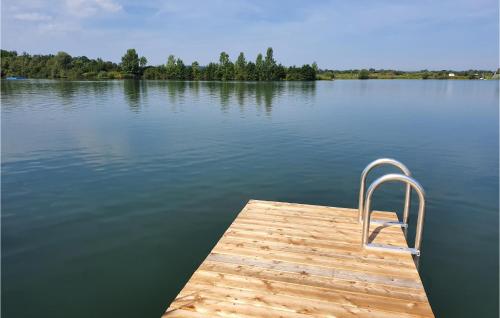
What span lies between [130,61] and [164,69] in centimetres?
1319

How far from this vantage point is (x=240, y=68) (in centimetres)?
12519

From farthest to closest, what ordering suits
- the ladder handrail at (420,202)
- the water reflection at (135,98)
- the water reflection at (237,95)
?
the water reflection at (237,95) → the water reflection at (135,98) → the ladder handrail at (420,202)

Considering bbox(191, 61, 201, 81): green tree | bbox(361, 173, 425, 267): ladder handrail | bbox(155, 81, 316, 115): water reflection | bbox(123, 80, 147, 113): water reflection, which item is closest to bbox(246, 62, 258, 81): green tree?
bbox(191, 61, 201, 81): green tree

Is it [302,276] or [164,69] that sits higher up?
[164,69]

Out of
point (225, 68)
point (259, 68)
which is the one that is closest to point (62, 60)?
point (225, 68)

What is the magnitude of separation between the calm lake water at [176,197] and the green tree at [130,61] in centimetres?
11835

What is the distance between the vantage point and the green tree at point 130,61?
429 feet

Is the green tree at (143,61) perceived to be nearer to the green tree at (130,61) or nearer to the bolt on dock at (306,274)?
the green tree at (130,61)

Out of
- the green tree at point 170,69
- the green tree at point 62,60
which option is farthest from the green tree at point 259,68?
the green tree at point 62,60

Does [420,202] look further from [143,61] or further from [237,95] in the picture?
[143,61]

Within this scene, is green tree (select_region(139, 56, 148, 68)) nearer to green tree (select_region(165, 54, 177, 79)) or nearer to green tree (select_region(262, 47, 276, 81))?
green tree (select_region(165, 54, 177, 79))

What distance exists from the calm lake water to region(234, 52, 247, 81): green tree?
4140 inches

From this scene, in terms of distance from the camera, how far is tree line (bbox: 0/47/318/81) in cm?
12494

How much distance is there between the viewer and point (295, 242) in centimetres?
607
